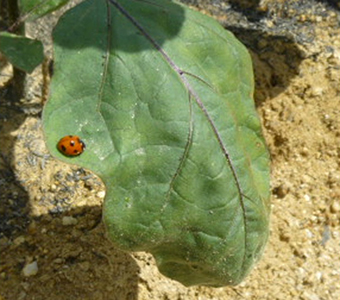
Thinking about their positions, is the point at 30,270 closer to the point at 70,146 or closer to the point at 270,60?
the point at 70,146

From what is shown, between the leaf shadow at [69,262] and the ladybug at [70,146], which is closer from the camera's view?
the ladybug at [70,146]

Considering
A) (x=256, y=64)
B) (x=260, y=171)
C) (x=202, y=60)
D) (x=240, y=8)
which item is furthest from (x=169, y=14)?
(x=240, y=8)

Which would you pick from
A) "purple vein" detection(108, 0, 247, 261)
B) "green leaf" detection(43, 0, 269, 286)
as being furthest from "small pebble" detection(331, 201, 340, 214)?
"purple vein" detection(108, 0, 247, 261)

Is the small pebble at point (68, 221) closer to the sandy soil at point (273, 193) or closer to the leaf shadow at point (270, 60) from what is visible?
the sandy soil at point (273, 193)

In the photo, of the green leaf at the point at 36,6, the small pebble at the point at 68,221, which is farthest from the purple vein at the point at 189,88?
the small pebble at the point at 68,221

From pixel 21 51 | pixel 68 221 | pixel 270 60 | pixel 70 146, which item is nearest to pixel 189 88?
pixel 70 146

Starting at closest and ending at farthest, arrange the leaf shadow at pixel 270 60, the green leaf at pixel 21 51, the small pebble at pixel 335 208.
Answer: the green leaf at pixel 21 51 < the small pebble at pixel 335 208 < the leaf shadow at pixel 270 60
